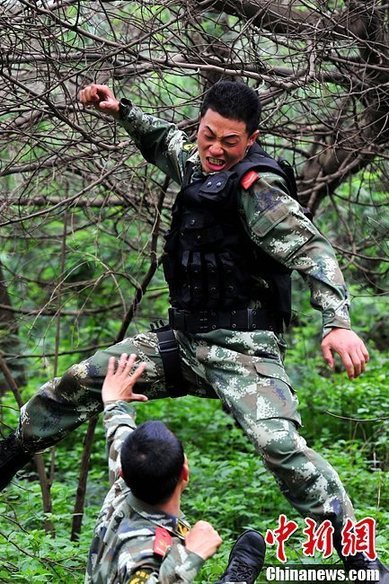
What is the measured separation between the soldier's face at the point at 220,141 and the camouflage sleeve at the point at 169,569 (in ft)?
5.20

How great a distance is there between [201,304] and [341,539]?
991mm

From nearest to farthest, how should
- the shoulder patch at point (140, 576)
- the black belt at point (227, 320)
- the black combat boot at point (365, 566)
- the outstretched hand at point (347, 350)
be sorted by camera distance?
the shoulder patch at point (140, 576) → the outstretched hand at point (347, 350) → the black combat boot at point (365, 566) → the black belt at point (227, 320)

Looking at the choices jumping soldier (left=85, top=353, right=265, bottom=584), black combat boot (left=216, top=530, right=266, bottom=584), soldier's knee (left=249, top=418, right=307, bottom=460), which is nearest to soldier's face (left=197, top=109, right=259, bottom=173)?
soldier's knee (left=249, top=418, right=307, bottom=460)

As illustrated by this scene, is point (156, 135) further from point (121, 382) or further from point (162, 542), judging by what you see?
point (162, 542)

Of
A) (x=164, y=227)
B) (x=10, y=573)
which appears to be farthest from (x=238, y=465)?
(x=10, y=573)

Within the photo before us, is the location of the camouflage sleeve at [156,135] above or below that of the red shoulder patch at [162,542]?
above

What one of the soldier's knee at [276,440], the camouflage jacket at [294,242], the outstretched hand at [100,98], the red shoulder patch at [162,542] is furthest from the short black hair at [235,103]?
the red shoulder patch at [162,542]

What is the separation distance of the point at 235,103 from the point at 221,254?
0.56 meters

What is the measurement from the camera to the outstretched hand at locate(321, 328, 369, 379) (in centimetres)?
353

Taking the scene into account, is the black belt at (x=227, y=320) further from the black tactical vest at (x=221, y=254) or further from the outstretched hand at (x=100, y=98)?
the outstretched hand at (x=100, y=98)

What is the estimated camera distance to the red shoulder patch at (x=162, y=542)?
2979 millimetres

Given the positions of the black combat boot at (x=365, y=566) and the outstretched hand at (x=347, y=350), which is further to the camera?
the black combat boot at (x=365, y=566)

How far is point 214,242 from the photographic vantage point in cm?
400

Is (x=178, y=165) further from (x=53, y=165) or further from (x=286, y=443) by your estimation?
(x=286, y=443)
